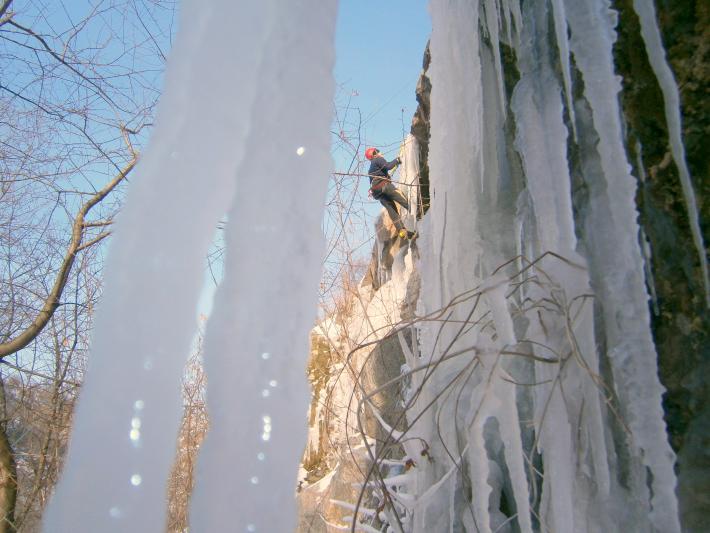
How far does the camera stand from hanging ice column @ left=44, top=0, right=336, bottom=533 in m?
0.59

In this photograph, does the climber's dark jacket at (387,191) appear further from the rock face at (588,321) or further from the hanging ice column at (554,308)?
the rock face at (588,321)

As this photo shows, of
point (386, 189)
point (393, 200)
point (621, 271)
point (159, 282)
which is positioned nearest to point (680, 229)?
point (621, 271)

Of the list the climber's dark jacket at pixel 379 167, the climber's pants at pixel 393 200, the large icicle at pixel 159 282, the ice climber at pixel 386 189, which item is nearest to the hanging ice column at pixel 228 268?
the large icicle at pixel 159 282

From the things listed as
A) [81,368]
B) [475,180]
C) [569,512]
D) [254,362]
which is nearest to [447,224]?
[475,180]

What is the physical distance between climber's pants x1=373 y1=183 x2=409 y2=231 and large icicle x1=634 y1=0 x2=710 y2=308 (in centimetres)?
445

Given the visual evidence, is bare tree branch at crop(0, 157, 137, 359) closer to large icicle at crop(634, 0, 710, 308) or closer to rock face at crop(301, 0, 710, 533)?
rock face at crop(301, 0, 710, 533)

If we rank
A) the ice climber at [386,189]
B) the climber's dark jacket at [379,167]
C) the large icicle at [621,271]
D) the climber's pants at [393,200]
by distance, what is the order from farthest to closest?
the climber's pants at [393,200]
the climber's dark jacket at [379,167]
the ice climber at [386,189]
the large icicle at [621,271]

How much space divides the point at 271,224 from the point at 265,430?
1.00 feet

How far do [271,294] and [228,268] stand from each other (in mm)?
73

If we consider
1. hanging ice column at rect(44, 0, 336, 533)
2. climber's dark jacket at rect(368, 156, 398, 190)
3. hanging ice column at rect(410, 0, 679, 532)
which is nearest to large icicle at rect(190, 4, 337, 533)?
hanging ice column at rect(44, 0, 336, 533)

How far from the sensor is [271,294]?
0.74m

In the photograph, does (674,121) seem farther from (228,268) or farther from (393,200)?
(393,200)

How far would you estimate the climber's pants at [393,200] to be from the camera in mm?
5661

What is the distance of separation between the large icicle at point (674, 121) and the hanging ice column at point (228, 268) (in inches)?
27.3
